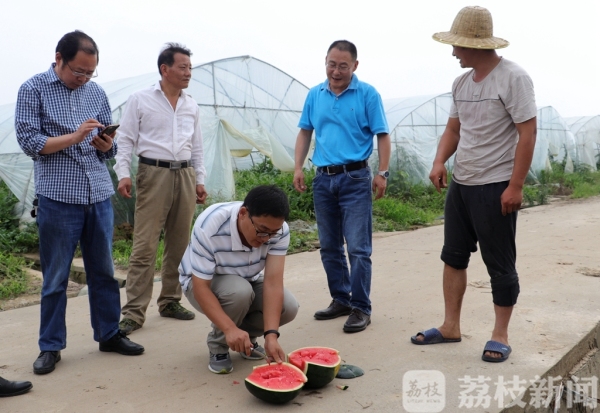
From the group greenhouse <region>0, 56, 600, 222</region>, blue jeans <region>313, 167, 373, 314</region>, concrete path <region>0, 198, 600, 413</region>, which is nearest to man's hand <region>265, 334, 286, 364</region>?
concrete path <region>0, 198, 600, 413</region>

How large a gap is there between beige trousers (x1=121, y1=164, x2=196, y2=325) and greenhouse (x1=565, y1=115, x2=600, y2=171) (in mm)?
22672

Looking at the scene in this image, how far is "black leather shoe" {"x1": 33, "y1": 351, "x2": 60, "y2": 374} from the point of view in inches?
153

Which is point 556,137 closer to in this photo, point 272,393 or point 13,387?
point 272,393

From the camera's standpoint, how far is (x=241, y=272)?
3.84 meters

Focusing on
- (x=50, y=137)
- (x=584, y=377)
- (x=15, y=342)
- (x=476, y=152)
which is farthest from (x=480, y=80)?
(x=15, y=342)

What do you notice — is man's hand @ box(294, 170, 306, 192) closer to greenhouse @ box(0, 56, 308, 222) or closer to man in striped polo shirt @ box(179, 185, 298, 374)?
man in striped polo shirt @ box(179, 185, 298, 374)

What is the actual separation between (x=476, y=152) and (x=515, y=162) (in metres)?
0.28

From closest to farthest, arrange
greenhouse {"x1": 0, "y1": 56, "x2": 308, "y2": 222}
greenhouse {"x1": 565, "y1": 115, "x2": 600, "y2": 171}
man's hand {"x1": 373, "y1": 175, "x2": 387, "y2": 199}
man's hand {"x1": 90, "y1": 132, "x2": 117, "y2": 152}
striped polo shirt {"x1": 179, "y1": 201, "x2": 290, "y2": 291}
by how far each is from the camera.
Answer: striped polo shirt {"x1": 179, "y1": 201, "x2": 290, "y2": 291} < man's hand {"x1": 90, "y1": 132, "x2": 117, "y2": 152} < man's hand {"x1": 373, "y1": 175, "x2": 387, "y2": 199} < greenhouse {"x1": 0, "y1": 56, "x2": 308, "y2": 222} < greenhouse {"x1": 565, "y1": 115, "x2": 600, "y2": 171}

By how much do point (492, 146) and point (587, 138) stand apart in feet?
84.1

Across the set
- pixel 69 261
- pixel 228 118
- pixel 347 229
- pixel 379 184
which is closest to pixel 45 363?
pixel 69 261

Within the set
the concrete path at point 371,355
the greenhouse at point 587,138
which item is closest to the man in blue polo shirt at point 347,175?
the concrete path at point 371,355

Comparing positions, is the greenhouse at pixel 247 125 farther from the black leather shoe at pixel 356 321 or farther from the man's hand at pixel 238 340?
the man's hand at pixel 238 340

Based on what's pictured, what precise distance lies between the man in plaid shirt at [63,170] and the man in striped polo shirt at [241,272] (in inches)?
28.3

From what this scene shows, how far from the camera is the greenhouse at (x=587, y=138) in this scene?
2569 centimetres
